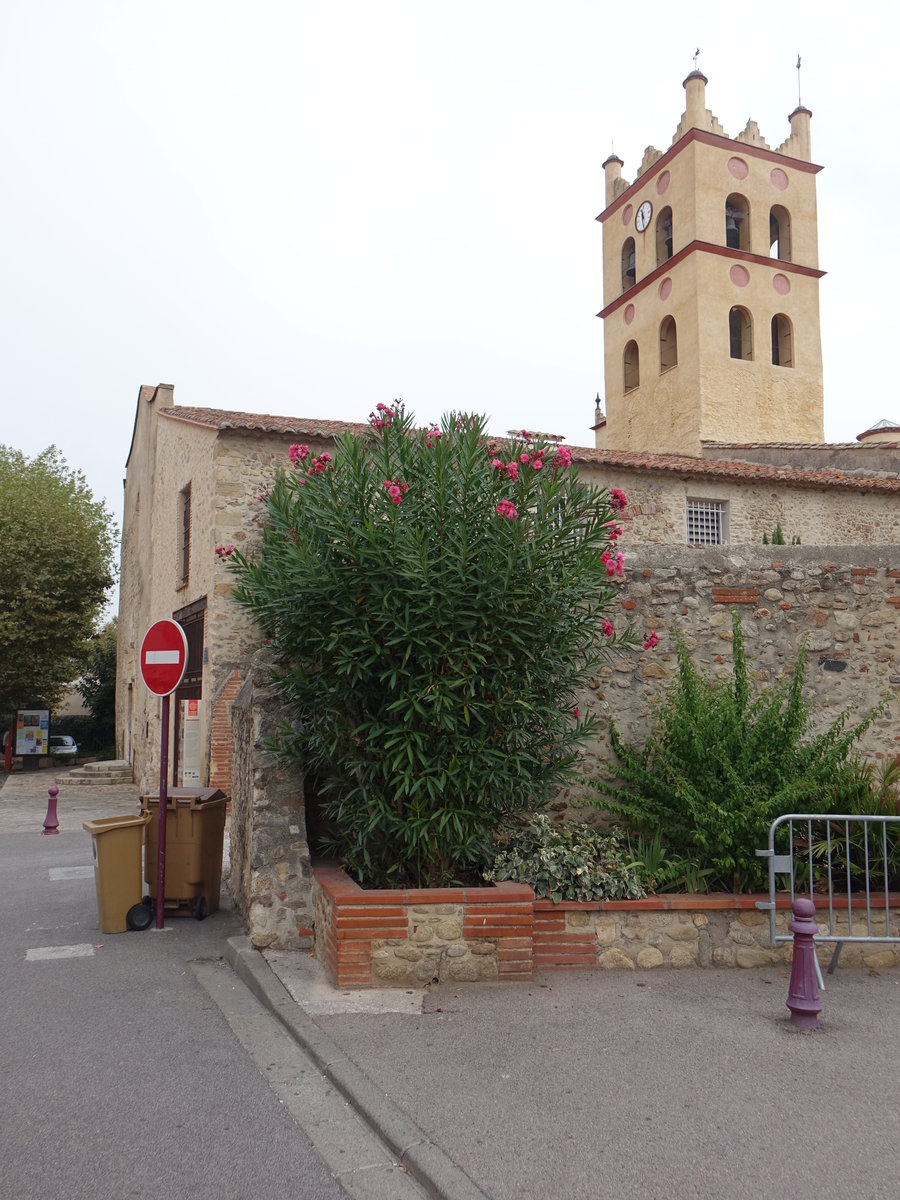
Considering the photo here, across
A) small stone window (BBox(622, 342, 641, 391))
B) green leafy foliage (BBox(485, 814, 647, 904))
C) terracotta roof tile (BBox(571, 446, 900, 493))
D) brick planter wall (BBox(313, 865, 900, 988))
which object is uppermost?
small stone window (BBox(622, 342, 641, 391))

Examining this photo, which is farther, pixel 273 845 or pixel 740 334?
pixel 740 334

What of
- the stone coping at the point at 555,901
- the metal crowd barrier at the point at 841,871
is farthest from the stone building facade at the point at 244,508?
the stone coping at the point at 555,901

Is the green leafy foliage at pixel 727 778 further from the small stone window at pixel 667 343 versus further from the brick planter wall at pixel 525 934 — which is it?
the small stone window at pixel 667 343

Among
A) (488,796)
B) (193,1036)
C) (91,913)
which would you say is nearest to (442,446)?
(488,796)

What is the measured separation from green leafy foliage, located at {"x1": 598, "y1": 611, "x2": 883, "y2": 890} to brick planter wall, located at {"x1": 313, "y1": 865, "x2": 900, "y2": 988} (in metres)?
0.39

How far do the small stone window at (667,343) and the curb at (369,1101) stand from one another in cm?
2548

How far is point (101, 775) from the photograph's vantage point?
80.6 feet

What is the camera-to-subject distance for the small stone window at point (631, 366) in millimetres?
30312

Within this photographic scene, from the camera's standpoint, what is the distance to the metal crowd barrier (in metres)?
5.70

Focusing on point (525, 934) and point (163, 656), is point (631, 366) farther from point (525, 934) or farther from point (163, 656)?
point (525, 934)

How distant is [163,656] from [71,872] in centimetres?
452

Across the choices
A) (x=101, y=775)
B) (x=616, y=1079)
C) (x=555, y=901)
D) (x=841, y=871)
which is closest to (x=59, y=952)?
(x=555, y=901)

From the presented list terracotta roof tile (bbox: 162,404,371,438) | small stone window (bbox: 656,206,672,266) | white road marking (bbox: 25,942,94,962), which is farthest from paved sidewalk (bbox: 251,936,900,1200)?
small stone window (bbox: 656,206,672,266)

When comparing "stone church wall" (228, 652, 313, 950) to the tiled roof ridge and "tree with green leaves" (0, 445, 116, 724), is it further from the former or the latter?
"tree with green leaves" (0, 445, 116, 724)
